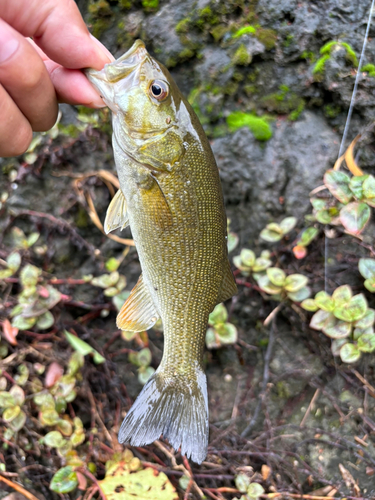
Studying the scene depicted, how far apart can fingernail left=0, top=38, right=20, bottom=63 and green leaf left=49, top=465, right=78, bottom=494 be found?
193 cm

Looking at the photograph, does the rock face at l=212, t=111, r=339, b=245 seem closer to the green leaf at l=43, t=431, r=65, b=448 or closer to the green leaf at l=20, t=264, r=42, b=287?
the green leaf at l=20, t=264, r=42, b=287

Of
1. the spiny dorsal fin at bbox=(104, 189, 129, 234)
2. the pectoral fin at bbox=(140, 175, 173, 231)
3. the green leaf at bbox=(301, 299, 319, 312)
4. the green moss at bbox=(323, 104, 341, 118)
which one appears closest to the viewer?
the pectoral fin at bbox=(140, 175, 173, 231)

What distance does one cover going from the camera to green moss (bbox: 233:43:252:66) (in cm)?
237

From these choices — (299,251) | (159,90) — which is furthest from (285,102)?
(159,90)

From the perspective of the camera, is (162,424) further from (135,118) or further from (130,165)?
(135,118)

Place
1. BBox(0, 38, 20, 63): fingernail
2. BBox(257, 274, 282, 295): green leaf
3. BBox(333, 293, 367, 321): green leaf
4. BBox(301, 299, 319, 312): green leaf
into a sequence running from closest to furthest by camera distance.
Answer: BBox(0, 38, 20, 63): fingernail < BBox(333, 293, 367, 321): green leaf < BBox(301, 299, 319, 312): green leaf < BBox(257, 274, 282, 295): green leaf

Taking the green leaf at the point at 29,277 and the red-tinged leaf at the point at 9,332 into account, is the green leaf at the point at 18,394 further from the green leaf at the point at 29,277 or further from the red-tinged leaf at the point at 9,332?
the green leaf at the point at 29,277

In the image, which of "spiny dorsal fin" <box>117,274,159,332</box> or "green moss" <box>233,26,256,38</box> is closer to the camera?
"spiny dorsal fin" <box>117,274,159,332</box>

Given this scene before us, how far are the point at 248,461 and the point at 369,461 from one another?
69 cm

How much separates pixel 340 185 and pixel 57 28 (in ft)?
5.11

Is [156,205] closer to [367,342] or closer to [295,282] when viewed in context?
[295,282]

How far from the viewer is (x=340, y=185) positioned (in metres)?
1.93

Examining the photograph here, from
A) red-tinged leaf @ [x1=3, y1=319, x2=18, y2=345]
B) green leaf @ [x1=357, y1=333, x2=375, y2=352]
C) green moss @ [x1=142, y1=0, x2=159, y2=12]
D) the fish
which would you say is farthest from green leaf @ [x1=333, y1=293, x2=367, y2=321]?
green moss @ [x1=142, y1=0, x2=159, y2=12]

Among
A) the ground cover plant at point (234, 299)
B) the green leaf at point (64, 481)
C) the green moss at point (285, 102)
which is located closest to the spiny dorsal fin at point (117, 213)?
the ground cover plant at point (234, 299)
